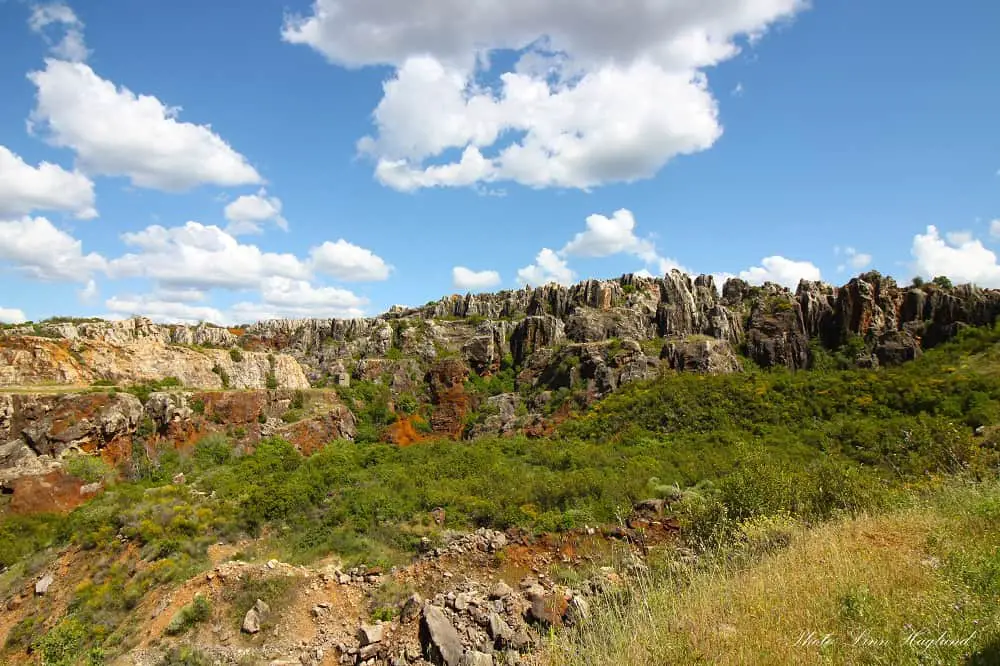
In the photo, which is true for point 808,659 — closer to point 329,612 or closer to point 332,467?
point 329,612

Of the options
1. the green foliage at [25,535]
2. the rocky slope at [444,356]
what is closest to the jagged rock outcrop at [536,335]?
the rocky slope at [444,356]

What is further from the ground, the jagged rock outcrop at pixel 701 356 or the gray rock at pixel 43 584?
the jagged rock outcrop at pixel 701 356

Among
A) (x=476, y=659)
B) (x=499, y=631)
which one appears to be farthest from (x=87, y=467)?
(x=476, y=659)

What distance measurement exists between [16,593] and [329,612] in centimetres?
1000

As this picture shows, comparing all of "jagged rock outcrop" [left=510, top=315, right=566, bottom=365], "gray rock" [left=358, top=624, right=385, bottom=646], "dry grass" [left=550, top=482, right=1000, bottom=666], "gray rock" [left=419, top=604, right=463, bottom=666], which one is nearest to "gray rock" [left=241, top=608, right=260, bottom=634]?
"gray rock" [left=358, top=624, right=385, bottom=646]

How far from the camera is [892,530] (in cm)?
686

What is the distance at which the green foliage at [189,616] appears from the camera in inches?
386

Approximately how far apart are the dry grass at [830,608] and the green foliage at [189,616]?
7968 mm

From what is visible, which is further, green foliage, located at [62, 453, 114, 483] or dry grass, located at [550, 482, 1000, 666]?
green foliage, located at [62, 453, 114, 483]

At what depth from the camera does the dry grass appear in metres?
3.83

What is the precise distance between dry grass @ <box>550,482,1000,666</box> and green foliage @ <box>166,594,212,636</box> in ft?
26.1

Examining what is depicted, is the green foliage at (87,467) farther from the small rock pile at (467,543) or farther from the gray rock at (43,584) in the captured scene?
the small rock pile at (467,543)

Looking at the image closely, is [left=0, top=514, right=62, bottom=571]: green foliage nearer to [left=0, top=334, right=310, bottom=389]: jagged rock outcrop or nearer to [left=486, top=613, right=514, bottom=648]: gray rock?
[left=0, top=334, right=310, bottom=389]: jagged rock outcrop

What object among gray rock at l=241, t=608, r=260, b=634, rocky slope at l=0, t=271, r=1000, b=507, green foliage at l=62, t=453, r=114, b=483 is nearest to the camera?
gray rock at l=241, t=608, r=260, b=634
